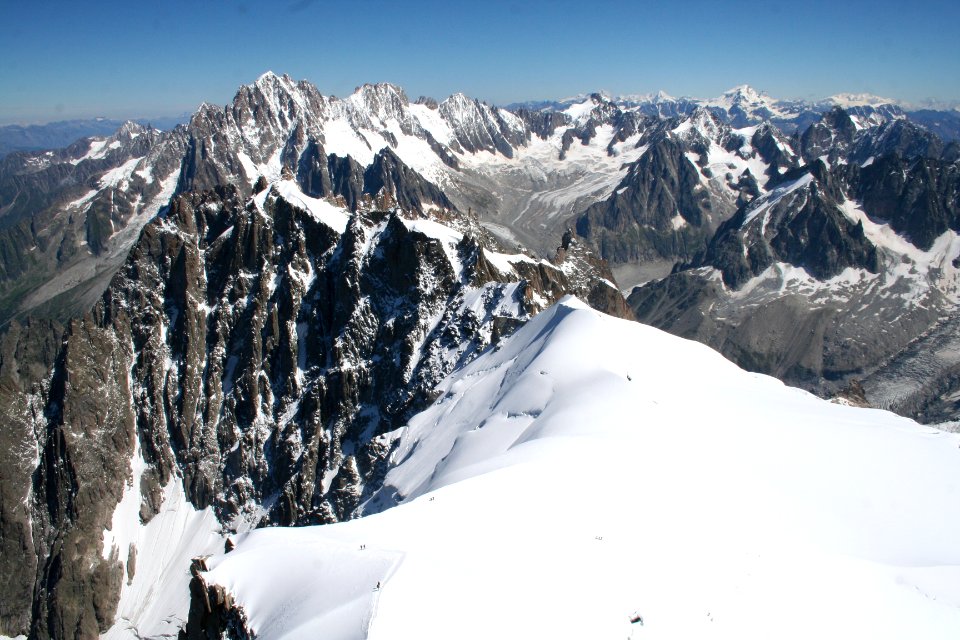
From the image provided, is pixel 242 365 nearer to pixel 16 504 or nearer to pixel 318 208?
pixel 318 208

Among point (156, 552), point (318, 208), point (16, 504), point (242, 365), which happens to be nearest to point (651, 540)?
point (318, 208)

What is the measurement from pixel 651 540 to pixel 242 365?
102 meters

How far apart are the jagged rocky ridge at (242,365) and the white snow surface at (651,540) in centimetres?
4203

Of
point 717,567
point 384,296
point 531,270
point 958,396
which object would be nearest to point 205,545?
point 384,296

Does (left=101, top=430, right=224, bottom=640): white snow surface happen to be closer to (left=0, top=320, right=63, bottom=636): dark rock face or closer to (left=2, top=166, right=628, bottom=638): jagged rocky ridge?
(left=2, top=166, right=628, bottom=638): jagged rocky ridge

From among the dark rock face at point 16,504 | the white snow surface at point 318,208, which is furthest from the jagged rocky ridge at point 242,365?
the white snow surface at point 318,208

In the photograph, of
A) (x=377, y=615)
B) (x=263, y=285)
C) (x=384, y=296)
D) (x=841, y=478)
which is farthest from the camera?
(x=263, y=285)

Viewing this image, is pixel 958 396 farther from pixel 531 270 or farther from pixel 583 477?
pixel 583 477

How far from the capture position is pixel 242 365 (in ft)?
366

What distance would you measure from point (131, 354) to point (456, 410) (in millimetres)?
90166

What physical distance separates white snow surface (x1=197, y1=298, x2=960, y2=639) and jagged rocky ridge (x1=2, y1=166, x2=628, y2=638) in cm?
4203

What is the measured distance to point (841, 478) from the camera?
35.0 metres

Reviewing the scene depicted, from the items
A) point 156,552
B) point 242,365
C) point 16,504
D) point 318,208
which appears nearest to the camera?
point 16,504

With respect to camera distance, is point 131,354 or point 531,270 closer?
point 531,270
